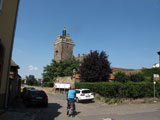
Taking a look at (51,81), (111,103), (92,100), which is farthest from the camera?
(51,81)

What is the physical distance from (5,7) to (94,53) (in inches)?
733

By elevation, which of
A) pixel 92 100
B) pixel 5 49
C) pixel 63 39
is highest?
pixel 63 39

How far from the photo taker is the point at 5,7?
959 centimetres

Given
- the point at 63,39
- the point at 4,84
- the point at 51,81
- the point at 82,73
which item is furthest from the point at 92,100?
the point at 63,39

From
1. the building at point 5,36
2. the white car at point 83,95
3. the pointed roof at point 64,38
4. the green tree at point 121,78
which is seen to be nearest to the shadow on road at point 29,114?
the building at point 5,36

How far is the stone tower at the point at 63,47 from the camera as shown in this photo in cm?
7128

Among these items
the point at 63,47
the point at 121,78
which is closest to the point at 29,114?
the point at 121,78

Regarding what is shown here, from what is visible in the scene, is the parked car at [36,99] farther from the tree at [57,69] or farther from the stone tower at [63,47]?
the stone tower at [63,47]

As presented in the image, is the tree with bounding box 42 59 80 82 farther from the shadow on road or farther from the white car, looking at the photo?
the shadow on road

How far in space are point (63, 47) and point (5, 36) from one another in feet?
205

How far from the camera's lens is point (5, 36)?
10070mm

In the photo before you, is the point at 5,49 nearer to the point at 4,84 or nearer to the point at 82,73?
the point at 4,84

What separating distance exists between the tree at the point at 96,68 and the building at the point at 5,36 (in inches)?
642

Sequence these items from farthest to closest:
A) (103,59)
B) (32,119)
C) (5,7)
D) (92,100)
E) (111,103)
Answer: (103,59)
(92,100)
(111,103)
(5,7)
(32,119)
